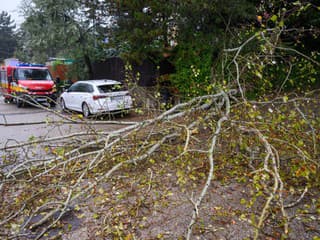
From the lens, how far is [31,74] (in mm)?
12961

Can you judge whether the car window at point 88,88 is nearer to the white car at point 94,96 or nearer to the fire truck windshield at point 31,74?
the white car at point 94,96

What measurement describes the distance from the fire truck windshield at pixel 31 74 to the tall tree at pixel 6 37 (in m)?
35.9

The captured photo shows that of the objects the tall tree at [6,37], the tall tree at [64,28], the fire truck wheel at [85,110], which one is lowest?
the fire truck wheel at [85,110]

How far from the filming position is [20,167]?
4.01 metres

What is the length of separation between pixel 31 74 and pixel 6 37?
41.1m

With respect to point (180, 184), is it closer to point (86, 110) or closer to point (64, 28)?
point (86, 110)

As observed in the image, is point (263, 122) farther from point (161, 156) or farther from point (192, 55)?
point (192, 55)

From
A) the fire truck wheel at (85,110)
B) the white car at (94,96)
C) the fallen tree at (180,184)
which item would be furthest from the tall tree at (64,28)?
the fallen tree at (180,184)

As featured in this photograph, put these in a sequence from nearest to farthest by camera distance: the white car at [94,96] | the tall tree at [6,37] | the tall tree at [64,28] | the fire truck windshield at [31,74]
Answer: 1. the white car at [94,96]
2. the fire truck windshield at [31,74]
3. the tall tree at [64,28]
4. the tall tree at [6,37]

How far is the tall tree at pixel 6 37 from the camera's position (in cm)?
4471

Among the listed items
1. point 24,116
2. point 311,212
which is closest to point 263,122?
point 311,212

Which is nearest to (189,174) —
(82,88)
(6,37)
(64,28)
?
(82,88)

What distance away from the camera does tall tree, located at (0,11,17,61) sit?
4471 cm

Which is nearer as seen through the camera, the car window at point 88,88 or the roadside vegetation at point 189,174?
the roadside vegetation at point 189,174
